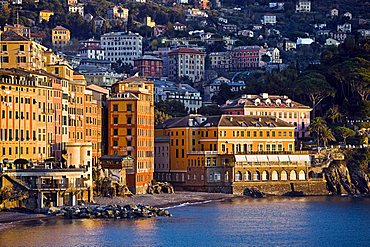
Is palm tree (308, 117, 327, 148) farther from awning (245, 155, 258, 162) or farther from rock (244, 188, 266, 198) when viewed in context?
rock (244, 188, 266, 198)

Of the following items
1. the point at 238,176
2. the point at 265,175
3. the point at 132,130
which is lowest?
the point at 238,176

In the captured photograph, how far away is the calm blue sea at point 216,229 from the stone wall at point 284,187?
1456cm

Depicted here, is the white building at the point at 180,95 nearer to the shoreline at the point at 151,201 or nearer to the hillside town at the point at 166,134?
the hillside town at the point at 166,134

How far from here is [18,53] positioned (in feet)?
358

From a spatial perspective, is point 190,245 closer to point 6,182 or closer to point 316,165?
point 6,182

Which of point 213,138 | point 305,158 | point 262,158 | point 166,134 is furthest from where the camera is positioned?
point 166,134

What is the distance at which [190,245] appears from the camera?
79.0 m

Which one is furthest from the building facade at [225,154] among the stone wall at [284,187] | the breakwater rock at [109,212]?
the breakwater rock at [109,212]

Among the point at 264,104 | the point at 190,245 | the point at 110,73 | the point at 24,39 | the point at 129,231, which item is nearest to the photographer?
the point at 190,245

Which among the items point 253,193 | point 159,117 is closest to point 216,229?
point 253,193

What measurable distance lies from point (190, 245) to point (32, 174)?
17.6 metres

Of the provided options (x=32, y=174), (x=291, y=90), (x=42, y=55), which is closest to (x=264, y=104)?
(x=291, y=90)

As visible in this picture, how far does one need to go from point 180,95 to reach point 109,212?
290ft

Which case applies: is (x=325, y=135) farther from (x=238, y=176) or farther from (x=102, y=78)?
(x=102, y=78)
